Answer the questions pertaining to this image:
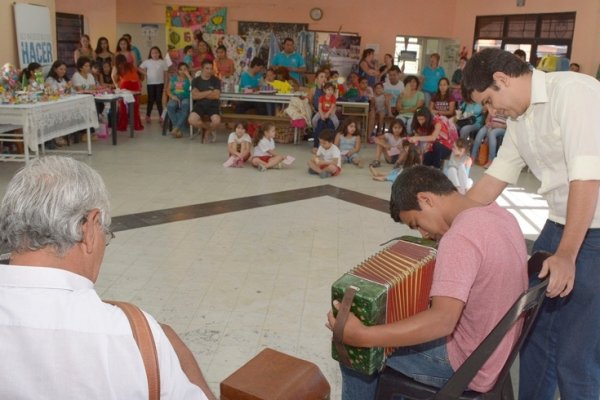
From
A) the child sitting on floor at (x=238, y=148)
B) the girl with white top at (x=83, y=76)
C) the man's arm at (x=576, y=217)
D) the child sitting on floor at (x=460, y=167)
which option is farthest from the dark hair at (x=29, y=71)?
the man's arm at (x=576, y=217)

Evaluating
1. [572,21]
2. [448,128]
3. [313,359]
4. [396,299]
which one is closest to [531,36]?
[572,21]

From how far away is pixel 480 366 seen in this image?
164 centimetres

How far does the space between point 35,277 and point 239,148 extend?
6501mm

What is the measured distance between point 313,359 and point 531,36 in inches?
397

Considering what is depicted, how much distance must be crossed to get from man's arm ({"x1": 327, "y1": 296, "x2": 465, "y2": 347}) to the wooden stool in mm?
236

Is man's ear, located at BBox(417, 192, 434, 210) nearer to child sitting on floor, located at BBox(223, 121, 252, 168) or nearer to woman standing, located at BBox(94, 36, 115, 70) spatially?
child sitting on floor, located at BBox(223, 121, 252, 168)

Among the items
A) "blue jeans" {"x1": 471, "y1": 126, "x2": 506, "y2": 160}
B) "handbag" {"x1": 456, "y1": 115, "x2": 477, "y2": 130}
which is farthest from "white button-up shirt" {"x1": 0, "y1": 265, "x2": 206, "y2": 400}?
"handbag" {"x1": 456, "y1": 115, "x2": 477, "y2": 130}

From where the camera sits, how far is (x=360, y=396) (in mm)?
1961

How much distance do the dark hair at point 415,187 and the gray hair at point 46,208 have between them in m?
0.97

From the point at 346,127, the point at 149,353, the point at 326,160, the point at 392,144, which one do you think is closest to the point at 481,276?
the point at 149,353

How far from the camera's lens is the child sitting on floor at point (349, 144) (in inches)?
309

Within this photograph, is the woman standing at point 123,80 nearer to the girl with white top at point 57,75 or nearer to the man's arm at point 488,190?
the girl with white top at point 57,75

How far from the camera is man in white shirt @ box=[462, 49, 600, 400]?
1.80 m

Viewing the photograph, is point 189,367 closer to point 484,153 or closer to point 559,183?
point 559,183
